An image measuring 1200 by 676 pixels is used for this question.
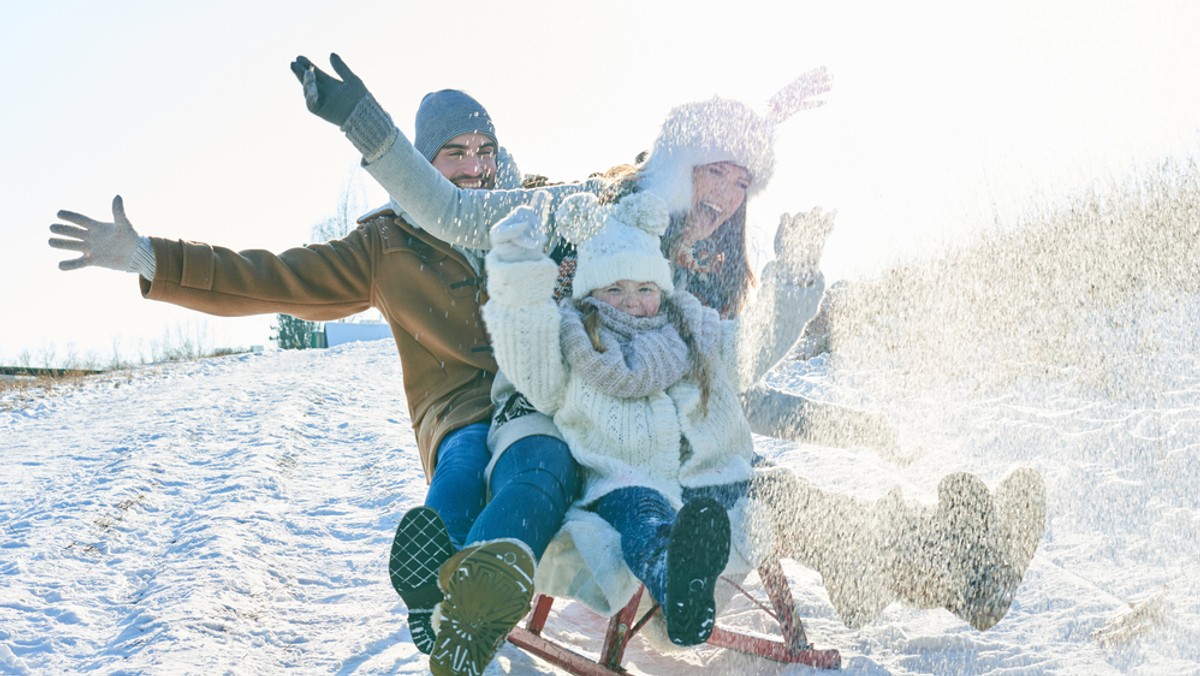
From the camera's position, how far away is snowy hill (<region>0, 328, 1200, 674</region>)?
3.08m

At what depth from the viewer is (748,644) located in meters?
2.96

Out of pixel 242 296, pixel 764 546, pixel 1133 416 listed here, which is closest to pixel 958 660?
pixel 764 546

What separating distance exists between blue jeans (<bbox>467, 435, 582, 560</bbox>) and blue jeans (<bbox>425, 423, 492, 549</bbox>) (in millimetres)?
64

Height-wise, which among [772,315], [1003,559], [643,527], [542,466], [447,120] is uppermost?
[447,120]

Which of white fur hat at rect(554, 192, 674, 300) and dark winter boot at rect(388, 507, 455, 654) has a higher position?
white fur hat at rect(554, 192, 674, 300)

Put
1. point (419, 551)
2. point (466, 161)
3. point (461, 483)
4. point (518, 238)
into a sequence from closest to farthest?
point (419, 551)
point (518, 238)
point (461, 483)
point (466, 161)

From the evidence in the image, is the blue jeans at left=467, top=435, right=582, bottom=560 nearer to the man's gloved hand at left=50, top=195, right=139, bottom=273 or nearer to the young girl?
the young girl

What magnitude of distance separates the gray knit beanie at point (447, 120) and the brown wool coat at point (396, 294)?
279 mm

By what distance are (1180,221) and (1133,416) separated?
7.85 ft

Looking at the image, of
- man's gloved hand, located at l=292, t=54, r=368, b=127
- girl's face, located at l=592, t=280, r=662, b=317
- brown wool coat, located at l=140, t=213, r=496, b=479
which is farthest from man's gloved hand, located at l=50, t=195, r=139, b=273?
girl's face, located at l=592, t=280, r=662, b=317

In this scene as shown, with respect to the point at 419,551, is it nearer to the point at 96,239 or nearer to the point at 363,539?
the point at 96,239

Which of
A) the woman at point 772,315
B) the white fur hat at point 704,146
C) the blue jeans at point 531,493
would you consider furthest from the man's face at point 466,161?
the blue jeans at point 531,493

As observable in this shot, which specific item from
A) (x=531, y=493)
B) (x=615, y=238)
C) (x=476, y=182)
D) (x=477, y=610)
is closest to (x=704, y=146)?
(x=615, y=238)

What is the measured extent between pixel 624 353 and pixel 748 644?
0.92 metres
